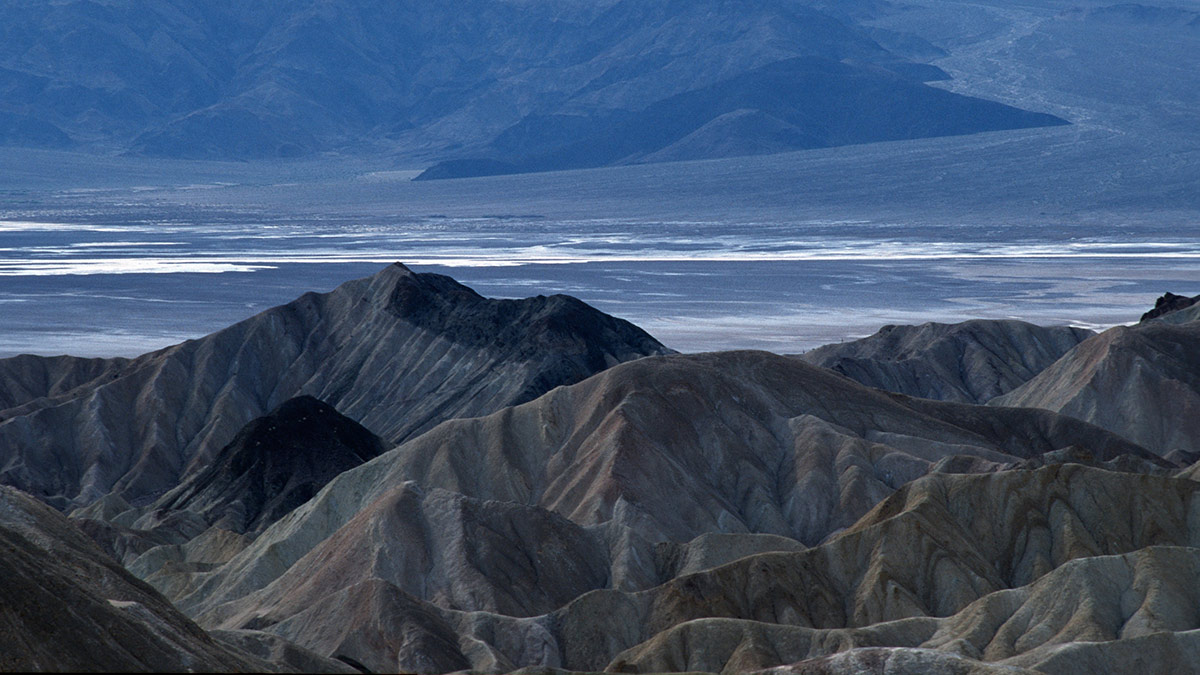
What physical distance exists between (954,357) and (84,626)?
283ft

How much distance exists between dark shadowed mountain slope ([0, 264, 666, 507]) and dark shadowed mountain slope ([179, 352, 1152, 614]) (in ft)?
59.6

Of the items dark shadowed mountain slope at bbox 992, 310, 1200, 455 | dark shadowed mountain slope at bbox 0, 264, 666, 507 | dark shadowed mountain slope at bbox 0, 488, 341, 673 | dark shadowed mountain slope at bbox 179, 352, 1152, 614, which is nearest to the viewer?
dark shadowed mountain slope at bbox 0, 488, 341, 673

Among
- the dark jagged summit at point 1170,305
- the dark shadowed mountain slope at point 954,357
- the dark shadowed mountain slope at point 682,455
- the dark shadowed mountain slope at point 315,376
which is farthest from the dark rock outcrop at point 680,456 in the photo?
the dark jagged summit at point 1170,305

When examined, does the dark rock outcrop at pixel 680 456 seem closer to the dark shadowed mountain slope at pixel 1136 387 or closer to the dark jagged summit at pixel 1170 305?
the dark shadowed mountain slope at pixel 1136 387

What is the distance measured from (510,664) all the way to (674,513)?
63.4ft

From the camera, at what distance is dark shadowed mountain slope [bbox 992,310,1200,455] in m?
93.6

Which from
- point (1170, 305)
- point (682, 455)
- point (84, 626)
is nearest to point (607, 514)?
point (682, 455)

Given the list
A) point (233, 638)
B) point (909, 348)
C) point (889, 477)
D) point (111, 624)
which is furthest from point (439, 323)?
point (111, 624)

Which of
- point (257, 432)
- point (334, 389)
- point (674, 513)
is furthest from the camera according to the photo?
point (334, 389)

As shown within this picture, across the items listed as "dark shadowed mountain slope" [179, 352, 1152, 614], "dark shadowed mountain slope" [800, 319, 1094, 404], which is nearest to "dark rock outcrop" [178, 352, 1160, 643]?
"dark shadowed mountain slope" [179, 352, 1152, 614]

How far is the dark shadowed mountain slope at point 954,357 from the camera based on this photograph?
11004 centimetres

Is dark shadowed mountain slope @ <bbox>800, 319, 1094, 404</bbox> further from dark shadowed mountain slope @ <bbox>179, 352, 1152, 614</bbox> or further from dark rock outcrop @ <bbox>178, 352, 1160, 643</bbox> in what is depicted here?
dark shadowed mountain slope @ <bbox>179, 352, 1152, 614</bbox>

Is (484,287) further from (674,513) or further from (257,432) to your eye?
(674,513)

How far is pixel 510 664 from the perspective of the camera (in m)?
53.7
